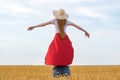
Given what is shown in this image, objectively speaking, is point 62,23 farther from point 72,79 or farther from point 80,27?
point 72,79

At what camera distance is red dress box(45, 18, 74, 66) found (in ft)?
29.6

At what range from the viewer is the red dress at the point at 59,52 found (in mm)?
9031

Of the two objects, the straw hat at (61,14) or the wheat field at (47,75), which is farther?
the straw hat at (61,14)

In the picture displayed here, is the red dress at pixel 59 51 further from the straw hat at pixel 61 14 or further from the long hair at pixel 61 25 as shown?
the straw hat at pixel 61 14

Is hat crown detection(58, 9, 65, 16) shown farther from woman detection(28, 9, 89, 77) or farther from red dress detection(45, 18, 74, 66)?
red dress detection(45, 18, 74, 66)

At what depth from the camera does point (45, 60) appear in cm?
927

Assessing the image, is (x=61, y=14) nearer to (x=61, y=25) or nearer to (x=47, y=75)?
(x=61, y=25)

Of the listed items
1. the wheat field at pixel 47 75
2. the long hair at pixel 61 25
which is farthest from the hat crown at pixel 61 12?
the wheat field at pixel 47 75

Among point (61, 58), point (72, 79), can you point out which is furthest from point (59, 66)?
point (72, 79)

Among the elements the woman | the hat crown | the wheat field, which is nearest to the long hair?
the woman

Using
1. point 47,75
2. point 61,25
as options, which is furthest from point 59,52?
point 47,75

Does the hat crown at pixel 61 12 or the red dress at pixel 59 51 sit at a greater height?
the hat crown at pixel 61 12

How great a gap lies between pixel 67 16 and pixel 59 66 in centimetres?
97

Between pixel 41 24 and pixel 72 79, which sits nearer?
pixel 72 79
